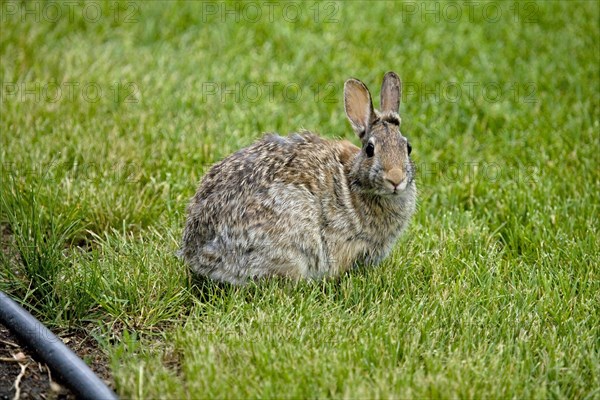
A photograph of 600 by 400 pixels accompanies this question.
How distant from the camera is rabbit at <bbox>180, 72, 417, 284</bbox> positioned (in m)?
4.87

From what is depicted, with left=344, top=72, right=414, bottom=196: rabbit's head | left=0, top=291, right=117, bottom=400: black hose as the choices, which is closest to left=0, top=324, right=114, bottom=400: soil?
left=0, top=291, right=117, bottom=400: black hose

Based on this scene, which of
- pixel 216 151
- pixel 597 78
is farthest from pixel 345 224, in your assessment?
pixel 597 78

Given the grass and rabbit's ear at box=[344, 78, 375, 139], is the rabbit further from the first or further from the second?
the grass

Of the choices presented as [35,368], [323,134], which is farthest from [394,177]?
[323,134]

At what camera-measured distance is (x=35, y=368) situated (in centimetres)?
443

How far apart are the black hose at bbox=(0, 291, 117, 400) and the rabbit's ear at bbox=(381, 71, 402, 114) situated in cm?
225

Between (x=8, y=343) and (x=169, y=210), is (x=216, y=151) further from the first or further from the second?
(x=8, y=343)

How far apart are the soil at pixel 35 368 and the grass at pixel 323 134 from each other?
0.12 meters

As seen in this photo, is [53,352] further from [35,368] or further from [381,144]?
[381,144]

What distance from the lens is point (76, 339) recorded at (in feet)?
15.5

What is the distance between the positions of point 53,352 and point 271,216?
1328 millimetres

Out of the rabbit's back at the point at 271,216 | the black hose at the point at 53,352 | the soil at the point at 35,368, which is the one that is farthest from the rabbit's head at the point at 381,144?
the black hose at the point at 53,352

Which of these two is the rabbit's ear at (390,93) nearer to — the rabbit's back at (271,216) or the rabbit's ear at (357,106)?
the rabbit's ear at (357,106)

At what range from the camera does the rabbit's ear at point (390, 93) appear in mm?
5277
